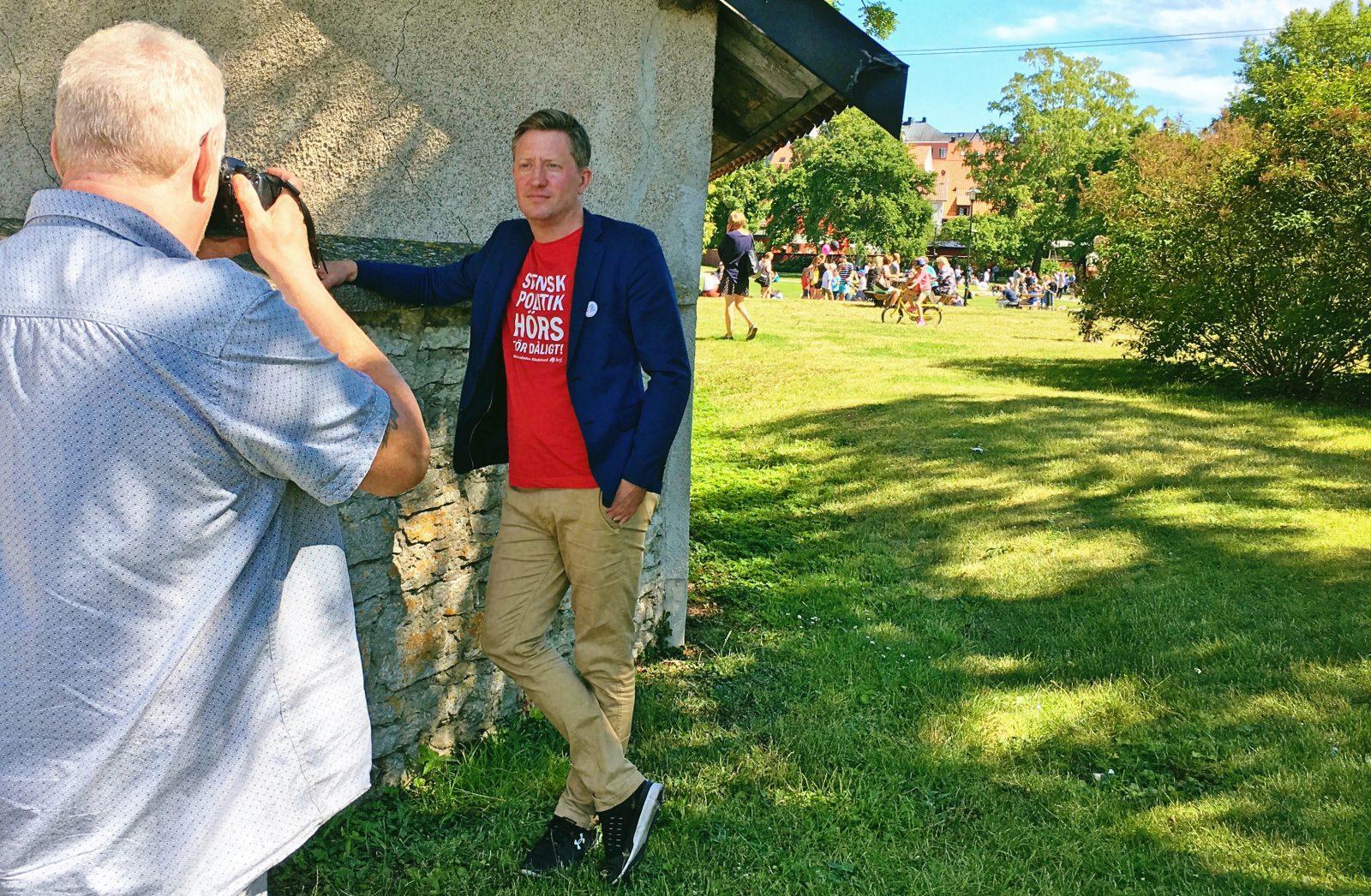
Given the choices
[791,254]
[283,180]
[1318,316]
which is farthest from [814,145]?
[283,180]

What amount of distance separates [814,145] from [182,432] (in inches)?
2679

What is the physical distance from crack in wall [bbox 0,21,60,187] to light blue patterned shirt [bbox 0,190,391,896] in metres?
1.69

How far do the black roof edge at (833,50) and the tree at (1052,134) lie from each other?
203 feet

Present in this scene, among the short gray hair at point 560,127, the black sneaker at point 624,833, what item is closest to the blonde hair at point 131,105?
the short gray hair at point 560,127

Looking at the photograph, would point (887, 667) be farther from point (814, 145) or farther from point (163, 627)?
point (814, 145)

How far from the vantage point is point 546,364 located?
328cm

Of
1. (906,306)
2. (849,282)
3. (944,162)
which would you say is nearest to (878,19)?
(906,306)

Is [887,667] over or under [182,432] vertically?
under

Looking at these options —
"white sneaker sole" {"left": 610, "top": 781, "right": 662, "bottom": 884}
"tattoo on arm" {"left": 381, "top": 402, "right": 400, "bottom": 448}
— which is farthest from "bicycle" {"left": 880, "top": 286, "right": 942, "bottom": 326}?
"tattoo on arm" {"left": 381, "top": 402, "right": 400, "bottom": 448}

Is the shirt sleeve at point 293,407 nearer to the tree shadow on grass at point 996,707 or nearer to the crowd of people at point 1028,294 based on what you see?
the tree shadow on grass at point 996,707

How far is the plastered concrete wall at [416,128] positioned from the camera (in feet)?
10.4

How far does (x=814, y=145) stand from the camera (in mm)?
66500

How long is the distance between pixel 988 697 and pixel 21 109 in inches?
164

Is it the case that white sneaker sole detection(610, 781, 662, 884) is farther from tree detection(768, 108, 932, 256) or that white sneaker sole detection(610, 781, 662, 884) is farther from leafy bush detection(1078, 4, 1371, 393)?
tree detection(768, 108, 932, 256)
